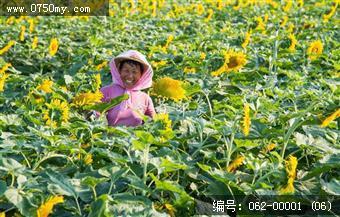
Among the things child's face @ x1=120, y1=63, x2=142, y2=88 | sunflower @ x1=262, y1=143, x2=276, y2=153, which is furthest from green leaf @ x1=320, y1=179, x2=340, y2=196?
child's face @ x1=120, y1=63, x2=142, y2=88

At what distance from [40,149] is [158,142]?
43 cm

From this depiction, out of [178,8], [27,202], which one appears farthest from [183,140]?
[178,8]

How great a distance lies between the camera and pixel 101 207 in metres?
1.96

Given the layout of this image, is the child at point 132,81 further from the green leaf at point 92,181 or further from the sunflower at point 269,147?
the green leaf at point 92,181

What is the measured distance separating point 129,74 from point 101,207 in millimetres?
1925

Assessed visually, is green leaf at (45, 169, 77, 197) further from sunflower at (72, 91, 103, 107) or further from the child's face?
the child's face

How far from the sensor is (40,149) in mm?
2439

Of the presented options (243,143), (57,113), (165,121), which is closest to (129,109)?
(57,113)

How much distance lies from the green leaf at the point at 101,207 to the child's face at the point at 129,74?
1.85 meters

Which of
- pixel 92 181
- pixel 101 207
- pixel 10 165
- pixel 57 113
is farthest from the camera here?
pixel 57 113

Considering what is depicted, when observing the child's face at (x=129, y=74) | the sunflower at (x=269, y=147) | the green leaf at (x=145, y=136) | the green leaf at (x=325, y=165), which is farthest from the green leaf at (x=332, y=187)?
the child's face at (x=129, y=74)

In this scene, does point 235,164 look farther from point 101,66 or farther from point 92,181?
point 101,66

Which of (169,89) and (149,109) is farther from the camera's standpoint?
(149,109)

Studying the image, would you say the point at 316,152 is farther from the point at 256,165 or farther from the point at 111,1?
the point at 111,1
